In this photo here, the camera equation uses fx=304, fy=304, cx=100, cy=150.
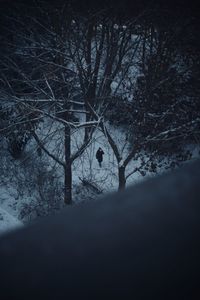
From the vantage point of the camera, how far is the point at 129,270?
32.6 inches

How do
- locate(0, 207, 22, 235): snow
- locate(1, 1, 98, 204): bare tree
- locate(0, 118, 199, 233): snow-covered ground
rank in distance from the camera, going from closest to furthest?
locate(1, 1, 98, 204): bare tree
locate(0, 207, 22, 235): snow
locate(0, 118, 199, 233): snow-covered ground

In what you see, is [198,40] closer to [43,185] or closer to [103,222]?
[43,185]

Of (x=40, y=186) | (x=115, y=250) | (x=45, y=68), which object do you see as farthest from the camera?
(x=40, y=186)

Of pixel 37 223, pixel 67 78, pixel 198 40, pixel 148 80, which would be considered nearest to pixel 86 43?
pixel 67 78

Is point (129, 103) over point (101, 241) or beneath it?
over

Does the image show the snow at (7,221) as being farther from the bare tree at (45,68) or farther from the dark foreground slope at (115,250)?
the dark foreground slope at (115,250)

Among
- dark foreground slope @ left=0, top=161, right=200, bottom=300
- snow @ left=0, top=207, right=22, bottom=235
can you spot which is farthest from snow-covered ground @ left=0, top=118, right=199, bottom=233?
dark foreground slope @ left=0, top=161, right=200, bottom=300

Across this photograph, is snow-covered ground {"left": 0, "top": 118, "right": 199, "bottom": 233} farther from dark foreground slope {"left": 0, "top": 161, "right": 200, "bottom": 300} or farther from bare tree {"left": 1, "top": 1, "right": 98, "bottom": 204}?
dark foreground slope {"left": 0, "top": 161, "right": 200, "bottom": 300}

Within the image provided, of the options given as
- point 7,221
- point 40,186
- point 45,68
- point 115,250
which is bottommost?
point 115,250

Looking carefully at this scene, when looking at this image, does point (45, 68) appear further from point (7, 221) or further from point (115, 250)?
point (115, 250)

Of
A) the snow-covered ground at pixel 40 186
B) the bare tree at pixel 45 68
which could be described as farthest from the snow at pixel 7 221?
the bare tree at pixel 45 68

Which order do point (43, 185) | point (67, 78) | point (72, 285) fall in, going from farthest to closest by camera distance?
point (43, 185) < point (67, 78) < point (72, 285)

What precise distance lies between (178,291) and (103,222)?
284 mm

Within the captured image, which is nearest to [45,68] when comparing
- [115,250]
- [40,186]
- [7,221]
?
[40,186]
